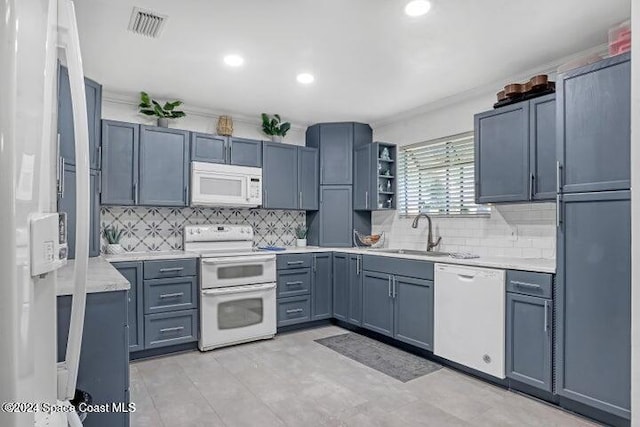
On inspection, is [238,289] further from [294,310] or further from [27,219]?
[27,219]

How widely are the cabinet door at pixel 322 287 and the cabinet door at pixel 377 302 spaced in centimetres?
53

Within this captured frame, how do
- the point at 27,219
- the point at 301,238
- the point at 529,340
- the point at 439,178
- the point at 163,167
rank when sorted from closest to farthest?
the point at 27,219 → the point at 529,340 → the point at 163,167 → the point at 439,178 → the point at 301,238

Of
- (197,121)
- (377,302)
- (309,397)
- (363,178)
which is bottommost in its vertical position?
(309,397)

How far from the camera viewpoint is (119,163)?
3443 mm

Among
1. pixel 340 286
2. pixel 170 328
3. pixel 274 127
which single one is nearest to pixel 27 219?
pixel 170 328

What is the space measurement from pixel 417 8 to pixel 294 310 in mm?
3020

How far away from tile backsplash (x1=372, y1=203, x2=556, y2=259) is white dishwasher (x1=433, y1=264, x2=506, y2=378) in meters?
0.65

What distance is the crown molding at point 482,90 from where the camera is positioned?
273cm

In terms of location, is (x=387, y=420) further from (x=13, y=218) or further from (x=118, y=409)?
(x=13, y=218)

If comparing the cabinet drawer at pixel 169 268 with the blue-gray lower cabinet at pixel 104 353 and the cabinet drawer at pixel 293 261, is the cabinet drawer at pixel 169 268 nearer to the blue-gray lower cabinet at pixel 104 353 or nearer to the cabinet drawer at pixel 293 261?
the cabinet drawer at pixel 293 261

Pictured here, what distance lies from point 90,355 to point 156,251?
88.5 inches

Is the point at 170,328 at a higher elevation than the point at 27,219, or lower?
lower

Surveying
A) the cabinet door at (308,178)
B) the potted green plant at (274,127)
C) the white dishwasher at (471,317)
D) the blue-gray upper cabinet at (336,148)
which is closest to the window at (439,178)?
the blue-gray upper cabinet at (336,148)

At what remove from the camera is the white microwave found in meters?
3.77
